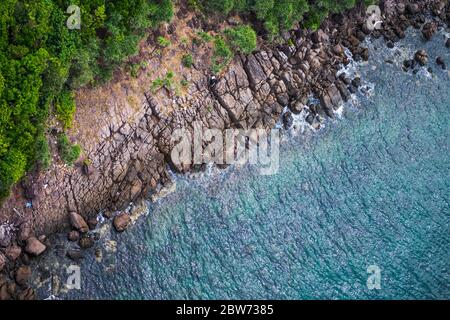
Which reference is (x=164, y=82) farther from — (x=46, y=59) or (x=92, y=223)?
(x=92, y=223)

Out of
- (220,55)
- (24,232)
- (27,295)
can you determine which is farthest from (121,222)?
(220,55)

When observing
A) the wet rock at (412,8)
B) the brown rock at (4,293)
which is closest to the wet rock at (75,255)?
the brown rock at (4,293)

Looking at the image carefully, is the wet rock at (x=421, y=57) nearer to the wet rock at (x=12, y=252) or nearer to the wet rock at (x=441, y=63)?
the wet rock at (x=441, y=63)

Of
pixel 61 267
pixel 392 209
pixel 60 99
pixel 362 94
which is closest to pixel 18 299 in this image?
pixel 61 267

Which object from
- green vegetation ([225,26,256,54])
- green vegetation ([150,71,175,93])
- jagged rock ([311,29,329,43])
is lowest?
green vegetation ([150,71,175,93])

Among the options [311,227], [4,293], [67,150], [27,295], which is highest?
[67,150]

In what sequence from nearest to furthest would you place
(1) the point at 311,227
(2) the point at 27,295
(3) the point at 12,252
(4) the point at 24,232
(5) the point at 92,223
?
(2) the point at 27,295 → (3) the point at 12,252 → (4) the point at 24,232 → (5) the point at 92,223 → (1) the point at 311,227

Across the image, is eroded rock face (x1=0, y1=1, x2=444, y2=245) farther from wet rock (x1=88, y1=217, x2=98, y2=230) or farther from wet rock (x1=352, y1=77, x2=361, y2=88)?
wet rock (x1=352, y1=77, x2=361, y2=88)

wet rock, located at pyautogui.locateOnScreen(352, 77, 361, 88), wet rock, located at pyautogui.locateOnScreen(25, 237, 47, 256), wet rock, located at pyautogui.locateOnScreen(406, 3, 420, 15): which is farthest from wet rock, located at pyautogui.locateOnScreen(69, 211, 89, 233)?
wet rock, located at pyautogui.locateOnScreen(406, 3, 420, 15)
